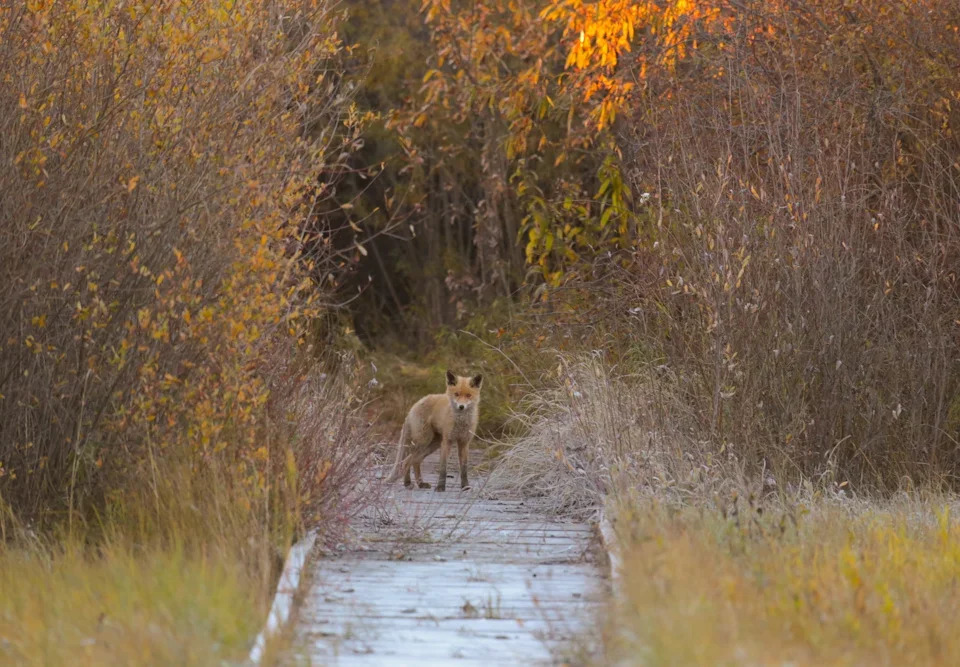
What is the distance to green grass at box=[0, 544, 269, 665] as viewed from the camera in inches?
223

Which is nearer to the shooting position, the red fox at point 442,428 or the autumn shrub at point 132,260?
the autumn shrub at point 132,260

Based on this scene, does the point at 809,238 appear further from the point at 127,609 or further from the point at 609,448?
the point at 127,609

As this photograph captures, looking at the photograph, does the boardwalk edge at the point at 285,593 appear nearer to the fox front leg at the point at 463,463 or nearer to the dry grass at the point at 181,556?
the dry grass at the point at 181,556

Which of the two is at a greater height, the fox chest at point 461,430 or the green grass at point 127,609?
the green grass at point 127,609

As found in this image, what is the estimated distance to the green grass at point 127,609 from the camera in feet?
18.5

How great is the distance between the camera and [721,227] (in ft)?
33.5

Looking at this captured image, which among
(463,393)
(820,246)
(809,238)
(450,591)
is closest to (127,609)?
(450,591)

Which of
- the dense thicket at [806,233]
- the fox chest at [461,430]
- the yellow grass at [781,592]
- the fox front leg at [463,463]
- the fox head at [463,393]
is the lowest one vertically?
the fox front leg at [463,463]

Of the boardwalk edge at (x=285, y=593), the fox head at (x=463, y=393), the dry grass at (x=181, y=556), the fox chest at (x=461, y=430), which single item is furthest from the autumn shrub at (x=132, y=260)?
the fox chest at (x=461, y=430)

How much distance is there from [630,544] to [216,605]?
230 centimetres

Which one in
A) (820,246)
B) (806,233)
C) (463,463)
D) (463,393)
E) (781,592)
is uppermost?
(806,233)

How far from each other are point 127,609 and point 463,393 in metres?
6.46

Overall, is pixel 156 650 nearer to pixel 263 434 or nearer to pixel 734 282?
pixel 263 434

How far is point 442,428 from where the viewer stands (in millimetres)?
12625
